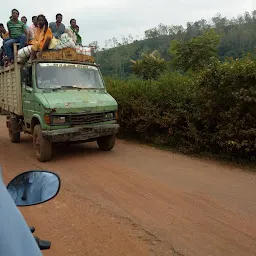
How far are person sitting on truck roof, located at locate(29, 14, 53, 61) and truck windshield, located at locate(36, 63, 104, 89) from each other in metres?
0.61

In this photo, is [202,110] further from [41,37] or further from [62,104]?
[41,37]

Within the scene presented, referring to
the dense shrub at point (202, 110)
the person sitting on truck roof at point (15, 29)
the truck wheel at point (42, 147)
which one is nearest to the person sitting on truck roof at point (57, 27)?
the person sitting on truck roof at point (15, 29)

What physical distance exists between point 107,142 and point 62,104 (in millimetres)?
1802

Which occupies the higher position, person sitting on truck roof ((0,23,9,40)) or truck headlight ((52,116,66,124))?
person sitting on truck roof ((0,23,9,40))

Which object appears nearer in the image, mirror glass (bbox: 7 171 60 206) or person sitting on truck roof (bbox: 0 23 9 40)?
mirror glass (bbox: 7 171 60 206)

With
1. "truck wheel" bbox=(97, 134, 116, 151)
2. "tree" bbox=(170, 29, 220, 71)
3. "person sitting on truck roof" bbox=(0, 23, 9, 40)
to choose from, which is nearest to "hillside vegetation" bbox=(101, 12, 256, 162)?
"truck wheel" bbox=(97, 134, 116, 151)

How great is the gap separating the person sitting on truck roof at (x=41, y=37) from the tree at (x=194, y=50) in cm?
1265

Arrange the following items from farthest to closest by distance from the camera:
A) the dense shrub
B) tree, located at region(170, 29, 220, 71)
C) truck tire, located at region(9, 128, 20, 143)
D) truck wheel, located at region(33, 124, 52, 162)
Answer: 1. tree, located at region(170, 29, 220, 71)
2. truck tire, located at region(9, 128, 20, 143)
3. truck wheel, located at region(33, 124, 52, 162)
4. the dense shrub

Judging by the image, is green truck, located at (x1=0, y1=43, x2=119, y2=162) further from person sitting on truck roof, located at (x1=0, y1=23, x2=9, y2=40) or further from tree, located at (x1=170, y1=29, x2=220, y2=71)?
tree, located at (x1=170, y1=29, x2=220, y2=71)

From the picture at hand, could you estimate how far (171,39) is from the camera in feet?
171

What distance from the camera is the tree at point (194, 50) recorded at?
1961 centimetres

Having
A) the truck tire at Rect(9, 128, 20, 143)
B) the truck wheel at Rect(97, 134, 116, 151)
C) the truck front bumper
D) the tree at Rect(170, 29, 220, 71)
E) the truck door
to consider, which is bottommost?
the truck tire at Rect(9, 128, 20, 143)

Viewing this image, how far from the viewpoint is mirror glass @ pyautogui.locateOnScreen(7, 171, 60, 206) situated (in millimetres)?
1702

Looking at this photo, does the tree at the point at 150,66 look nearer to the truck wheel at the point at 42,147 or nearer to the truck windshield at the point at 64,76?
the truck windshield at the point at 64,76
